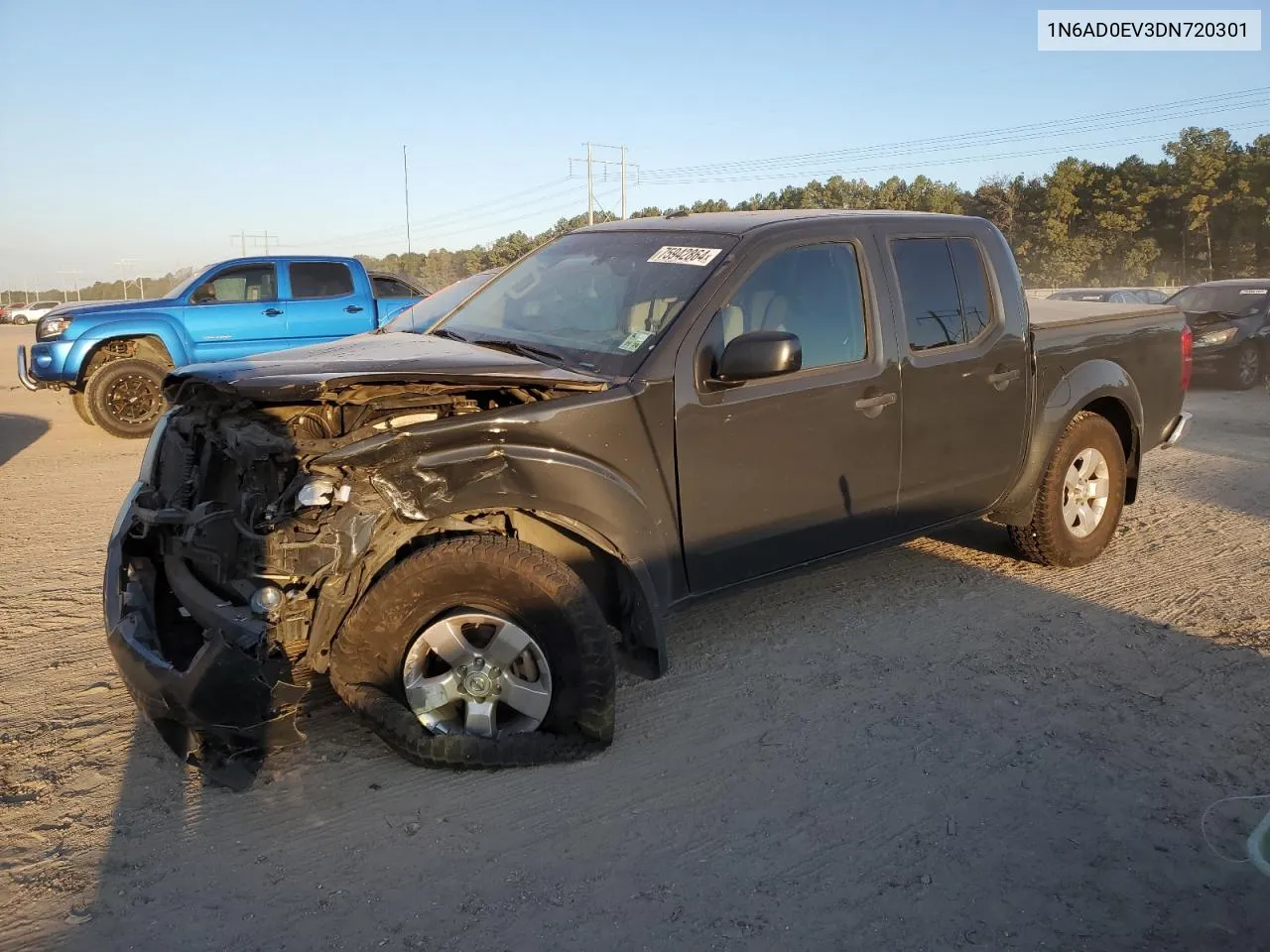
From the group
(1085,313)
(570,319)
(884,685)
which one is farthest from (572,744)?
(1085,313)

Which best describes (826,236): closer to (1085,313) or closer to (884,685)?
(884,685)

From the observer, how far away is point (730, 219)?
4.39m

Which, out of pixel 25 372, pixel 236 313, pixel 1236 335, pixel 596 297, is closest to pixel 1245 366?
pixel 1236 335

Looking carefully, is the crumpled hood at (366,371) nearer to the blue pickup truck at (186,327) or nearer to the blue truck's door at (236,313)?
the blue pickup truck at (186,327)

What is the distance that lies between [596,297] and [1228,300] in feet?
43.2

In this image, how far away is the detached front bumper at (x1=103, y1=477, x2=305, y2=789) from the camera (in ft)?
9.88

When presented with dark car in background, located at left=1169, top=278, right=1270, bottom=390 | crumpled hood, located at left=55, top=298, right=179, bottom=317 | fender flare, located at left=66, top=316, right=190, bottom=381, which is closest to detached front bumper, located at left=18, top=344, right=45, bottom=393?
fender flare, located at left=66, top=316, right=190, bottom=381

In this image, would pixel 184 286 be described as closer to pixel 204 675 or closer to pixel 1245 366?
pixel 204 675

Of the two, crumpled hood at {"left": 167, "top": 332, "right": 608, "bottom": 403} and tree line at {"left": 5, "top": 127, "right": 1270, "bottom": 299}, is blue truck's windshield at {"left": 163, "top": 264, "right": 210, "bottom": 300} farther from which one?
tree line at {"left": 5, "top": 127, "right": 1270, "bottom": 299}

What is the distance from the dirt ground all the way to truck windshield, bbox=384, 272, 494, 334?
2.07 m

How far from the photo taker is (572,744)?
3490 mm

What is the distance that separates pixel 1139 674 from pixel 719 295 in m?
2.43

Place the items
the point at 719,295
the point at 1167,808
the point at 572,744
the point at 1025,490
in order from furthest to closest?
the point at 1025,490 → the point at 719,295 → the point at 572,744 → the point at 1167,808

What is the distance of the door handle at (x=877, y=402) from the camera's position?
13.8ft
